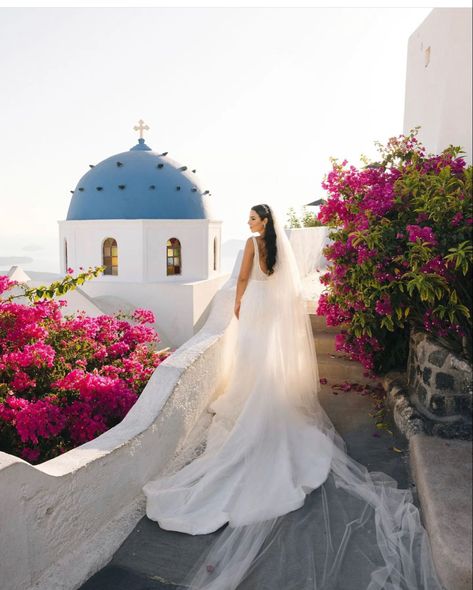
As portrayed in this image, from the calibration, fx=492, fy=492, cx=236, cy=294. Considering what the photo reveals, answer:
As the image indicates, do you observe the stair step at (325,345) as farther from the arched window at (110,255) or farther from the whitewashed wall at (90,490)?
the arched window at (110,255)

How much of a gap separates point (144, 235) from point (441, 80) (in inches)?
451

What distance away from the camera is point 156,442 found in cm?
370

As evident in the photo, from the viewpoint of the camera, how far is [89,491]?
10.2 ft

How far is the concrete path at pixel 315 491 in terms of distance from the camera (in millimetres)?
2836

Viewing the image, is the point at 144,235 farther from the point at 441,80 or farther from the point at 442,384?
the point at 442,384

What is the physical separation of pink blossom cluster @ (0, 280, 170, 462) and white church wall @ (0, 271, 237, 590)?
2.61 ft

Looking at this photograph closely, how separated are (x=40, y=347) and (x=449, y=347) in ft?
11.9

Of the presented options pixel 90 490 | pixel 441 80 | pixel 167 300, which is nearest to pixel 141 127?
pixel 167 300

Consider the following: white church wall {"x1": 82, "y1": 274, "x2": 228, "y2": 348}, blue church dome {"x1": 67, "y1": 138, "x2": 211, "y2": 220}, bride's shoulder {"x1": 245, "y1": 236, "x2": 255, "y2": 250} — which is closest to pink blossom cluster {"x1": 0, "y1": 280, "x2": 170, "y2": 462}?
bride's shoulder {"x1": 245, "y1": 236, "x2": 255, "y2": 250}

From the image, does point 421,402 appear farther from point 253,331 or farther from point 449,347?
point 253,331

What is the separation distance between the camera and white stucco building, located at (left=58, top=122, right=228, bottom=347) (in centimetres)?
1614

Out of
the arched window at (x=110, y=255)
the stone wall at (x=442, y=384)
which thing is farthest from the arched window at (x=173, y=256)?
the stone wall at (x=442, y=384)

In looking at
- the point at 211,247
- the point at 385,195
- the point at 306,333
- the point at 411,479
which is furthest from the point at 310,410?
the point at 211,247

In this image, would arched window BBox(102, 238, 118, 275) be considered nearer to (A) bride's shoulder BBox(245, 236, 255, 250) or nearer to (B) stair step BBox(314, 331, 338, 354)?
(B) stair step BBox(314, 331, 338, 354)
